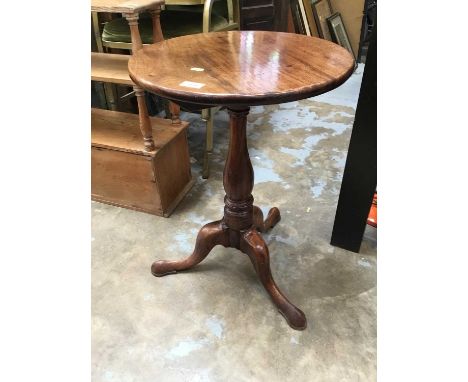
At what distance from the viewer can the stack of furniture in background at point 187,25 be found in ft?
6.35

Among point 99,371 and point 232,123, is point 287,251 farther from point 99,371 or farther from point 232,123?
point 99,371

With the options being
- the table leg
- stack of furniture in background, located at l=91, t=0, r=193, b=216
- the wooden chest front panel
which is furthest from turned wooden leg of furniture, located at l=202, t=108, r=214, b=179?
the table leg

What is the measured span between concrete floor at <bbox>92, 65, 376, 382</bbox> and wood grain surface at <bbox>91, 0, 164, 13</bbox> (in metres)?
0.90

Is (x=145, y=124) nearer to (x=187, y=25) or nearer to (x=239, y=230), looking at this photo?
(x=239, y=230)

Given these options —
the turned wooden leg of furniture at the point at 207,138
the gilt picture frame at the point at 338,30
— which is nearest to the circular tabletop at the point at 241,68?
the turned wooden leg of furniture at the point at 207,138

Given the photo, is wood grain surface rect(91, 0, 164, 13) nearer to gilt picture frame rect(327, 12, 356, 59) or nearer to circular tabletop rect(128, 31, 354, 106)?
circular tabletop rect(128, 31, 354, 106)

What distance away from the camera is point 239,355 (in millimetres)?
1187

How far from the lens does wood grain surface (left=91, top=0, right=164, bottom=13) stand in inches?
54.6

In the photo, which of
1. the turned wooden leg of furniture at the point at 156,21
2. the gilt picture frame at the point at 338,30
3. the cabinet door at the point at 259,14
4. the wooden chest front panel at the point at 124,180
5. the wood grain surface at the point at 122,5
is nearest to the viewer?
the wood grain surface at the point at 122,5

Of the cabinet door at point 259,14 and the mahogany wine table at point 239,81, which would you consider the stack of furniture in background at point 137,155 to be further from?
the cabinet door at point 259,14

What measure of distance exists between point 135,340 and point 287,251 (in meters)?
0.70

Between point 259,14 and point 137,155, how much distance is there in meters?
2.12

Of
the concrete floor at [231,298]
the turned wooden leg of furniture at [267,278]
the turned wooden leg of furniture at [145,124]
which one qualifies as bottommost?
the concrete floor at [231,298]

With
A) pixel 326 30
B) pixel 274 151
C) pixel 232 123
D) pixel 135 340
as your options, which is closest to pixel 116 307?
pixel 135 340
